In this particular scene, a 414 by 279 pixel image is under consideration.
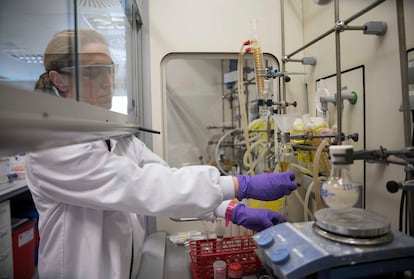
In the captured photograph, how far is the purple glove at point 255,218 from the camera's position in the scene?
1.15 m

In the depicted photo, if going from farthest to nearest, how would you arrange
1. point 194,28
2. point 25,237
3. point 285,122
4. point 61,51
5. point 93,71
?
point 25,237
point 194,28
point 285,122
point 93,71
point 61,51

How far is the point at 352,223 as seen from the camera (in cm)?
72

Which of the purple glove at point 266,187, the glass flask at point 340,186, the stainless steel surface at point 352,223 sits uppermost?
the glass flask at point 340,186

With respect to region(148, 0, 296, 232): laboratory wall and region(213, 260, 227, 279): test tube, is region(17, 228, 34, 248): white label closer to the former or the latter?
region(148, 0, 296, 232): laboratory wall

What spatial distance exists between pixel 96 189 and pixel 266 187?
0.63 m

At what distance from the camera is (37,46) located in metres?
0.85

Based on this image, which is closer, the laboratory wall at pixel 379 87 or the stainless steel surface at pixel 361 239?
the stainless steel surface at pixel 361 239

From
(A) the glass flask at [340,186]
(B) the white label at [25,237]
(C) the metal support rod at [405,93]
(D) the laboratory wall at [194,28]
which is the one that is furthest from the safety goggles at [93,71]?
(B) the white label at [25,237]

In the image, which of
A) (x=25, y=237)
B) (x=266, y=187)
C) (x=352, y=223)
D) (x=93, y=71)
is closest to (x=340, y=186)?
(x=352, y=223)

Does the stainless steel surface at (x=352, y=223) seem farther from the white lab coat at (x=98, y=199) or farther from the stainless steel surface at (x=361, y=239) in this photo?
the white lab coat at (x=98, y=199)

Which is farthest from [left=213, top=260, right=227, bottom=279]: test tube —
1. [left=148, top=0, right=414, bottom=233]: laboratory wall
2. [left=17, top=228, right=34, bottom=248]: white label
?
[left=17, top=228, right=34, bottom=248]: white label

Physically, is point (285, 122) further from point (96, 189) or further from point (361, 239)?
point (96, 189)

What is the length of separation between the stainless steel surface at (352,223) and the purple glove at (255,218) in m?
0.37

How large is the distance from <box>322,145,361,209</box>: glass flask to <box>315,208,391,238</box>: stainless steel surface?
1.5 inches
